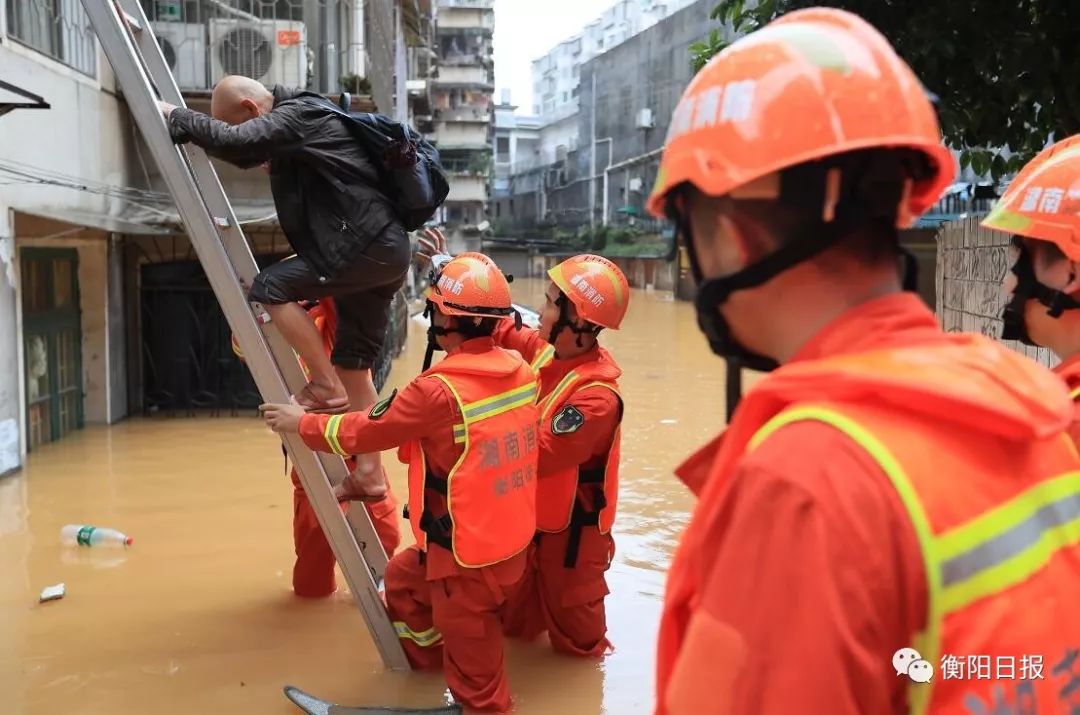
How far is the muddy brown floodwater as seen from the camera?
4777mm

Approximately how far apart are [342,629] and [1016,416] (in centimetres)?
489

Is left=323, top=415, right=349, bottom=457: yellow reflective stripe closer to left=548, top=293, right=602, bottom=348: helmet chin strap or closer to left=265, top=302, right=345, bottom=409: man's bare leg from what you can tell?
left=265, top=302, right=345, bottom=409: man's bare leg

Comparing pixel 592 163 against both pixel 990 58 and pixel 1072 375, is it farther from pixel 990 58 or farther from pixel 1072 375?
pixel 1072 375

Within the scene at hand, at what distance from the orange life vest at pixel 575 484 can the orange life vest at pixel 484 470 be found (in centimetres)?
49

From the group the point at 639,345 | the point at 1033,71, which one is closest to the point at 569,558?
the point at 1033,71

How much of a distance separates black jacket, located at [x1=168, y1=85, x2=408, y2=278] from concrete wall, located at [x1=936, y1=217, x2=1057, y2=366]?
3.70 meters

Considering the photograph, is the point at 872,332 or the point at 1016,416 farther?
the point at 872,332

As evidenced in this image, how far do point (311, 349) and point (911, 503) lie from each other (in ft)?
11.5

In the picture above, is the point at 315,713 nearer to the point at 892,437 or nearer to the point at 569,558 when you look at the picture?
the point at 569,558

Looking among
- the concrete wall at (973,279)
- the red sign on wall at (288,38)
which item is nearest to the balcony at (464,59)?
the red sign on wall at (288,38)

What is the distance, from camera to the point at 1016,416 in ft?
3.74

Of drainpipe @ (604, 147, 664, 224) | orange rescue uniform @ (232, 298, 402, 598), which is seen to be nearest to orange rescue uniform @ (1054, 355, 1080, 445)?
orange rescue uniform @ (232, 298, 402, 598)

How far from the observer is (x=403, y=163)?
167 inches

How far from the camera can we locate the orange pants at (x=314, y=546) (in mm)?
5727
